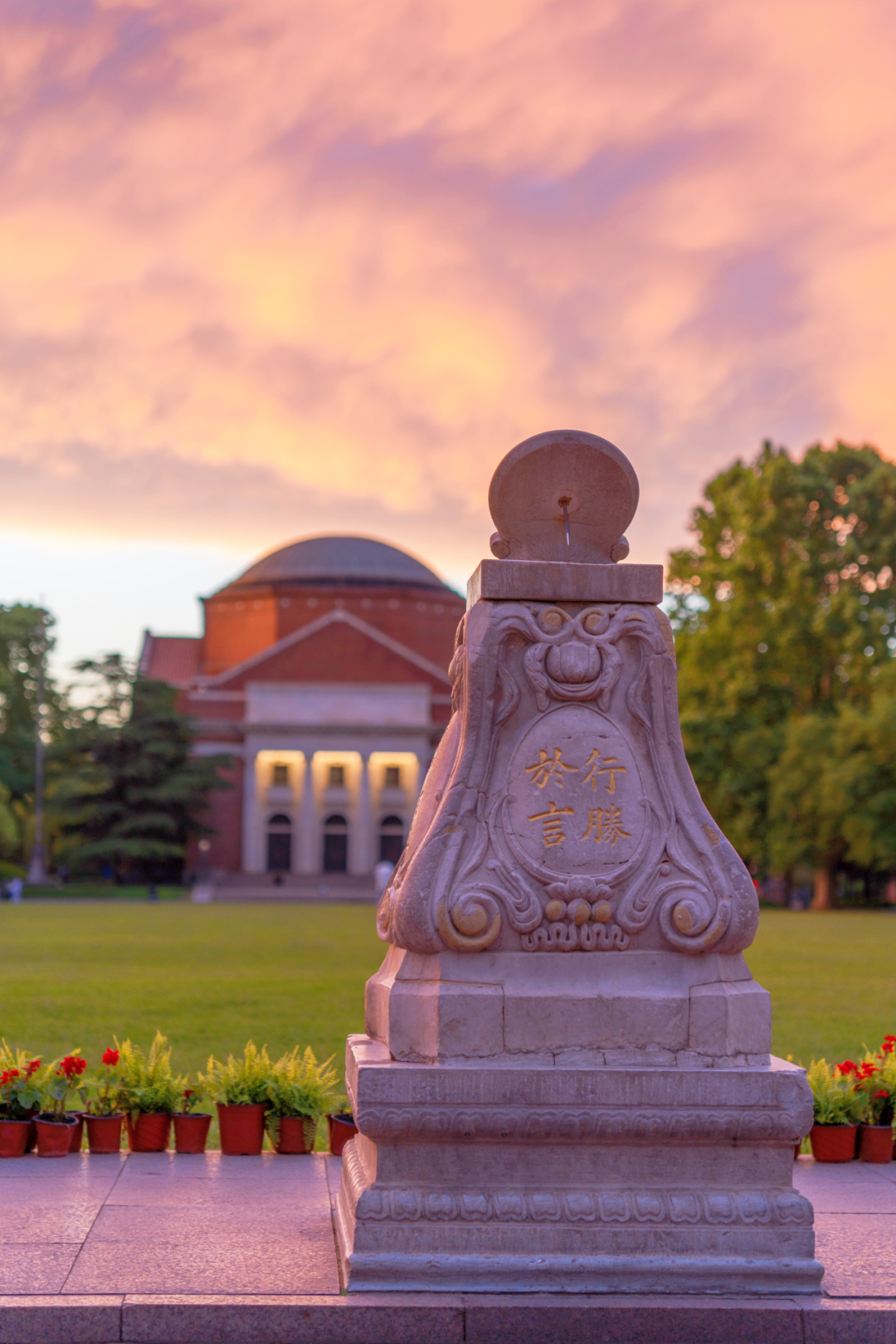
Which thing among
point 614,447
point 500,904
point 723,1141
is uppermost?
point 614,447

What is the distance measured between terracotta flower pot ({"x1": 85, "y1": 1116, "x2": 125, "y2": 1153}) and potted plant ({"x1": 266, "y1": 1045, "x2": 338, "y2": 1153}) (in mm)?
818

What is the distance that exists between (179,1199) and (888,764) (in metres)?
41.3

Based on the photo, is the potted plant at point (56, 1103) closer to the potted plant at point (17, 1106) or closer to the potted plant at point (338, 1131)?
the potted plant at point (17, 1106)

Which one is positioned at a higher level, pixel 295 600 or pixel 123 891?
pixel 295 600

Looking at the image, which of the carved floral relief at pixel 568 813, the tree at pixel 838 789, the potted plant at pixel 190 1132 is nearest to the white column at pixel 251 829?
the tree at pixel 838 789

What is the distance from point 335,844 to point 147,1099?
71935 mm

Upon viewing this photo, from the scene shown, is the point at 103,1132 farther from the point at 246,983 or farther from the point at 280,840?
the point at 280,840

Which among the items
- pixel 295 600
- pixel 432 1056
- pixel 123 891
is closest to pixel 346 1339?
pixel 432 1056

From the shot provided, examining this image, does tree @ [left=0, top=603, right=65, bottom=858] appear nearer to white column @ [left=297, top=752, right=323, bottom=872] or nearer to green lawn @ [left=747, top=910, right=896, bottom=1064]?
white column @ [left=297, top=752, right=323, bottom=872]

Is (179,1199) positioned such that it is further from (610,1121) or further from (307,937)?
(307,937)

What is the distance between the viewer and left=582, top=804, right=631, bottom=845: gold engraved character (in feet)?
18.7

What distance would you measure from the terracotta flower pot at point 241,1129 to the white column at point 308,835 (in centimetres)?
7047

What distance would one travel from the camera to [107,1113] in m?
7.62

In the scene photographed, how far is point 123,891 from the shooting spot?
59250 mm
